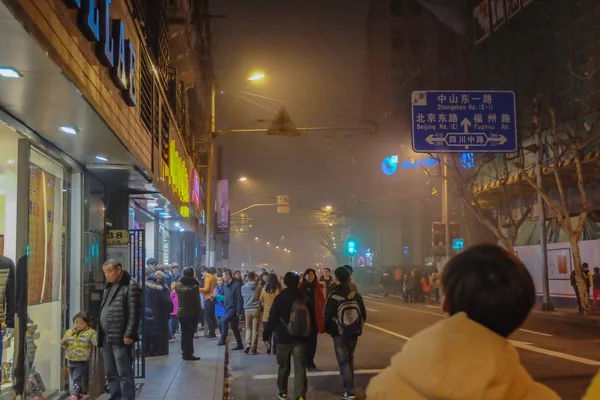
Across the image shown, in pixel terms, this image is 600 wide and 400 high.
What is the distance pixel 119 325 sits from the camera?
7180 mm

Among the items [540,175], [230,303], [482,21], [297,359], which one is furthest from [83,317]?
[482,21]

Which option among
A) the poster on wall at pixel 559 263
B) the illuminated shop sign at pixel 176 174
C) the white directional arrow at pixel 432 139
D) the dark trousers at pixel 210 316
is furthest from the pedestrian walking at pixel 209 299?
the poster on wall at pixel 559 263

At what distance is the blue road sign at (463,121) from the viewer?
1428 cm

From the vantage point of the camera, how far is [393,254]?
65938 mm

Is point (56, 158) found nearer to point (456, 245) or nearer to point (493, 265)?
point (493, 265)

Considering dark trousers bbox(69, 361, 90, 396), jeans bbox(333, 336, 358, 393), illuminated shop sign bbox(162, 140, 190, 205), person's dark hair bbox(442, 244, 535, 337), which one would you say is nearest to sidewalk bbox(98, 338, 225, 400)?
dark trousers bbox(69, 361, 90, 396)

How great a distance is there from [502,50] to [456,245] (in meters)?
10.3

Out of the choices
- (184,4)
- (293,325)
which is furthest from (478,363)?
(184,4)

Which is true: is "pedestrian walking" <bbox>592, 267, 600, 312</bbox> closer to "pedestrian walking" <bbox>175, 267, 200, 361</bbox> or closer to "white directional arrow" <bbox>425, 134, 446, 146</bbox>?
"white directional arrow" <bbox>425, 134, 446, 146</bbox>

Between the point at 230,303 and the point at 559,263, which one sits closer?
the point at 230,303

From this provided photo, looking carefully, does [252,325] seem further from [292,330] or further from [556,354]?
[556,354]

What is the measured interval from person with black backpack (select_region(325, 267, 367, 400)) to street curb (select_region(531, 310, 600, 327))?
1352 cm

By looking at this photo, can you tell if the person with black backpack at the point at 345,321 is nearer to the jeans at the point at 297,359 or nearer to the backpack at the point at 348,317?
the backpack at the point at 348,317

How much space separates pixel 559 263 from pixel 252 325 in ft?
57.7
